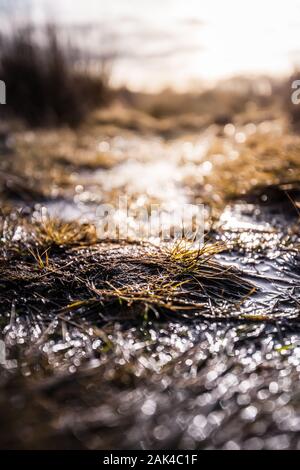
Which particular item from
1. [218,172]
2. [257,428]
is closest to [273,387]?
[257,428]

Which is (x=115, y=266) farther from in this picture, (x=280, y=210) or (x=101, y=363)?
(x=280, y=210)

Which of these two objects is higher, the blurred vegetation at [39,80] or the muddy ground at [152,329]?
the blurred vegetation at [39,80]

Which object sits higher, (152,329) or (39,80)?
(39,80)

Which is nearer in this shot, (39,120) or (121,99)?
(39,120)

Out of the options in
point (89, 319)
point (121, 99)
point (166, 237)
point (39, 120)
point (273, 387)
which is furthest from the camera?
point (121, 99)

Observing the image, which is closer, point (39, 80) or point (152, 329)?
point (152, 329)

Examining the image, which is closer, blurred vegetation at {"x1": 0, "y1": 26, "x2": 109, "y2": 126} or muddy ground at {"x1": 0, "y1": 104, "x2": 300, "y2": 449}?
muddy ground at {"x1": 0, "y1": 104, "x2": 300, "y2": 449}

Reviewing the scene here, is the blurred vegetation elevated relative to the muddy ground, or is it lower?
elevated

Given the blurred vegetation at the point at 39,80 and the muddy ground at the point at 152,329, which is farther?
the blurred vegetation at the point at 39,80
